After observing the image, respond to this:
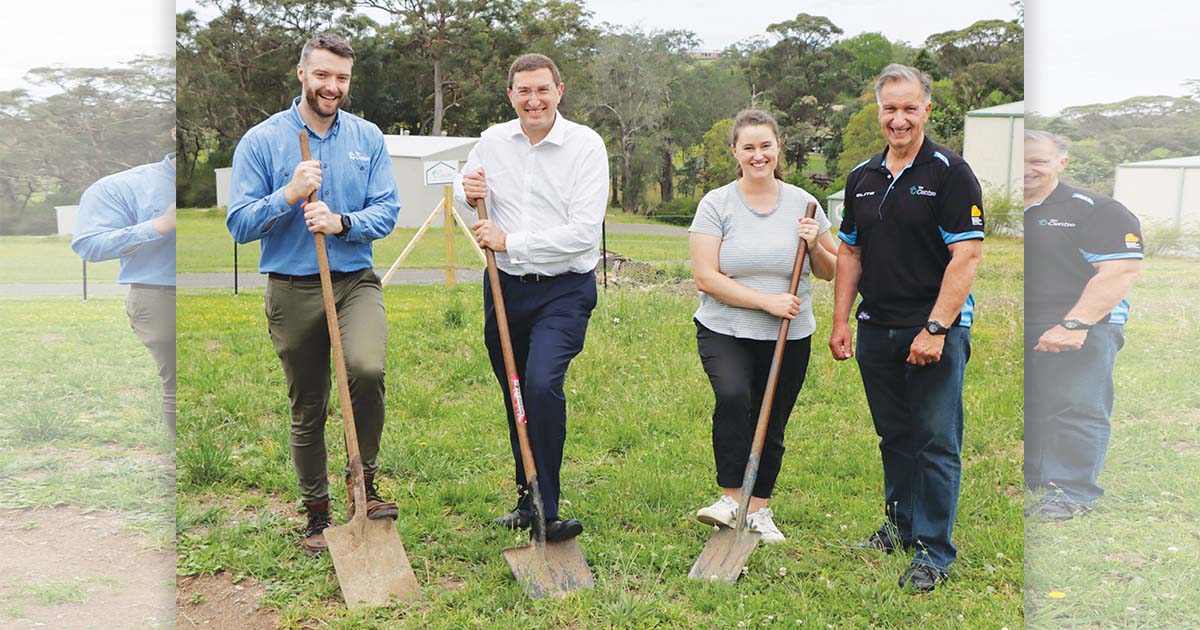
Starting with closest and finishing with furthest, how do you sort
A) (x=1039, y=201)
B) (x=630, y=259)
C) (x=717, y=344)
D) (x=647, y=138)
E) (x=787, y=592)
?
1. (x=1039, y=201)
2. (x=787, y=592)
3. (x=717, y=344)
4. (x=630, y=259)
5. (x=647, y=138)

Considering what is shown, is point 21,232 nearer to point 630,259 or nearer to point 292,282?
point 292,282

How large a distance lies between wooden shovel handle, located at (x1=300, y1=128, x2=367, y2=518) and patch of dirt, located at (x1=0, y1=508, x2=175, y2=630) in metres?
1.23

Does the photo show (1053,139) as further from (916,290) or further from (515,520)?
(515,520)

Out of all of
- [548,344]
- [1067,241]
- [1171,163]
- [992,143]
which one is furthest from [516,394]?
[992,143]

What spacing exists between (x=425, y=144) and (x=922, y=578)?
1462 cm

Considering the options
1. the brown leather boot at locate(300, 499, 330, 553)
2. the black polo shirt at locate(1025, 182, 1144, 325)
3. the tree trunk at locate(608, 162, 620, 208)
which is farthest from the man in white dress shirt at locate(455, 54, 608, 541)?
the tree trunk at locate(608, 162, 620, 208)

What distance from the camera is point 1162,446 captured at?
3670 mm

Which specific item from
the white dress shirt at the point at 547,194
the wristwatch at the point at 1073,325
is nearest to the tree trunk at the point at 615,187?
the white dress shirt at the point at 547,194

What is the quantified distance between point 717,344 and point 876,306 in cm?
64

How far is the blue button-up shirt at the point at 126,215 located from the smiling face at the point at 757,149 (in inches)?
87.6

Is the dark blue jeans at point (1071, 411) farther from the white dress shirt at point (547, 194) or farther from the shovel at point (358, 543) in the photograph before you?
the shovel at point (358, 543)

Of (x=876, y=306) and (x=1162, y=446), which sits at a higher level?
(x=876, y=306)

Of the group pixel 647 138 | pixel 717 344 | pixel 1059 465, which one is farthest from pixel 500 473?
pixel 647 138

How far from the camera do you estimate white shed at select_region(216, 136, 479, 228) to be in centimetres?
1662
